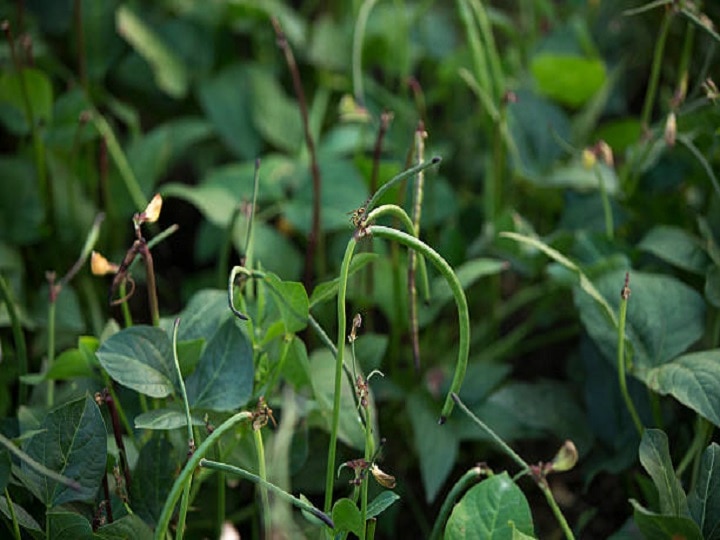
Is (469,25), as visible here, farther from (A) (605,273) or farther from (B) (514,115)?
(A) (605,273)

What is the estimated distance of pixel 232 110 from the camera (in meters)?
1.08

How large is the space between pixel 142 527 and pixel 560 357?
1.88 feet

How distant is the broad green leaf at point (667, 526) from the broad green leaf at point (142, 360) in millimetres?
318

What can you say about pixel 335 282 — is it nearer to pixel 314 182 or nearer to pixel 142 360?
pixel 142 360

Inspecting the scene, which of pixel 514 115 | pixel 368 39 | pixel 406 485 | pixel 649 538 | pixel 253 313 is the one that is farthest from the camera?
pixel 368 39

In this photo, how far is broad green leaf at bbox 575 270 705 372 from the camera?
0.69m

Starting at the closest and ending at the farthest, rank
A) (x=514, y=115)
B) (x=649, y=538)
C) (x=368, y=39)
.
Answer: (x=649, y=538) → (x=514, y=115) → (x=368, y=39)

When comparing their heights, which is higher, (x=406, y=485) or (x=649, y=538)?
(x=649, y=538)

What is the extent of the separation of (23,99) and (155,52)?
0.21m

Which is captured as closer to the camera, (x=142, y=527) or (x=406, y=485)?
(x=142, y=527)

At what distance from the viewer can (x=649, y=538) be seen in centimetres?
57

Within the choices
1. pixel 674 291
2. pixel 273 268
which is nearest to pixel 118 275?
pixel 273 268

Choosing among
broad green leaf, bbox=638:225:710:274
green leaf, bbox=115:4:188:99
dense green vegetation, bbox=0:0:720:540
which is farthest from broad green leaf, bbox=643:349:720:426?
green leaf, bbox=115:4:188:99

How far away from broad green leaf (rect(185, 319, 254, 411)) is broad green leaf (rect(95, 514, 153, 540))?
85mm
